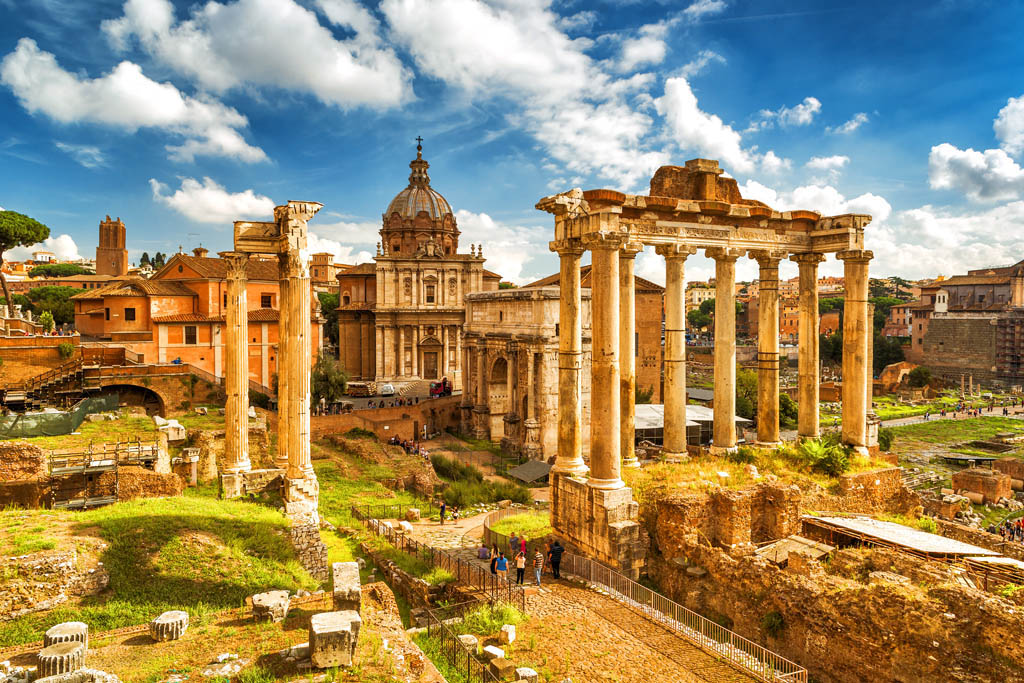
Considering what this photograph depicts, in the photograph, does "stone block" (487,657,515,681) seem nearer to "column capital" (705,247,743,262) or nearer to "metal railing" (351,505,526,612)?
"metal railing" (351,505,526,612)

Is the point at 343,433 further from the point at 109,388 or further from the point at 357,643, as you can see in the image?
the point at 357,643

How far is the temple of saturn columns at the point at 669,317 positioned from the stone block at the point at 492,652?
3931 mm

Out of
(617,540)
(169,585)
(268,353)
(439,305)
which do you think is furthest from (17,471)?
(439,305)

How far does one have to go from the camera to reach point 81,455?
16.0 meters

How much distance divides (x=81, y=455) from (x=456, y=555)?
382 inches

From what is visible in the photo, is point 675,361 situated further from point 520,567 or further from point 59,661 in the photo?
point 59,661

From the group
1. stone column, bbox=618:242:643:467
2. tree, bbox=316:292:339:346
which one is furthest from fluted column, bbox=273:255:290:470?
tree, bbox=316:292:339:346

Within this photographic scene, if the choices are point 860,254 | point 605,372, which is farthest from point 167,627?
point 860,254

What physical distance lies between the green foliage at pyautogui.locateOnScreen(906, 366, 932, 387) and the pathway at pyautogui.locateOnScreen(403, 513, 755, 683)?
74510 mm

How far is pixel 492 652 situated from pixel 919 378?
77887 mm

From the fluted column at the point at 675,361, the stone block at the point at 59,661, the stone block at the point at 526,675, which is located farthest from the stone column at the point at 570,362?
the stone block at the point at 59,661

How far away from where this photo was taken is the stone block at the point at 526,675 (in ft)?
26.8

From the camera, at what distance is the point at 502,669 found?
852 cm

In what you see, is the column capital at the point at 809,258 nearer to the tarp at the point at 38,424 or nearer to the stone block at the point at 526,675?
the stone block at the point at 526,675
